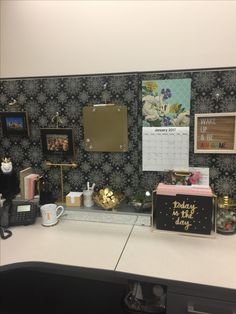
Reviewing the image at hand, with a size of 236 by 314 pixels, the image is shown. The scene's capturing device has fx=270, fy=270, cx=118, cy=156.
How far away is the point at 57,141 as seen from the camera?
180 centimetres

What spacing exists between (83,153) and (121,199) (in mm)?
394

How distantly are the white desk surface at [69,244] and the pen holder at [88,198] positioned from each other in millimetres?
143

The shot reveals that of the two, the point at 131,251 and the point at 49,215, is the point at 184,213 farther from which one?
the point at 49,215

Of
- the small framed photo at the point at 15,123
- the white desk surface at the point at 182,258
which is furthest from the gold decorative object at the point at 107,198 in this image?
the small framed photo at the point at 15,123

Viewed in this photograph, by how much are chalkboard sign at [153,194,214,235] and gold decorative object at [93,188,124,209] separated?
0.28m

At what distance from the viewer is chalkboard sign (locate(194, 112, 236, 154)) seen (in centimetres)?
153

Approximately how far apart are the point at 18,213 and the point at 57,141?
515 millimetres

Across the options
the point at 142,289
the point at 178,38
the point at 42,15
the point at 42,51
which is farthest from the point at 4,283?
the point at 178,38

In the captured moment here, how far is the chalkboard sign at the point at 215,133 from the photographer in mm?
1532

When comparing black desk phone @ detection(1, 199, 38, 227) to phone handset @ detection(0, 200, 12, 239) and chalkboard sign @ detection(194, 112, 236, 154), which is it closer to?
phone handset @ detection(0, 200, 12, 239)

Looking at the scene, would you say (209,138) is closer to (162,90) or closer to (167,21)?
(162,90)

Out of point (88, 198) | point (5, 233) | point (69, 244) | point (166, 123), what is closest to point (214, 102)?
point (166, 123)

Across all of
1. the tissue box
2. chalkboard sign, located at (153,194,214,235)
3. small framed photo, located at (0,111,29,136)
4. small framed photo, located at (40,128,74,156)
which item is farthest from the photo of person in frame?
chalkboard sign, located at (153,194,214,235)

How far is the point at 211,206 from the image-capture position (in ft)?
4.68
